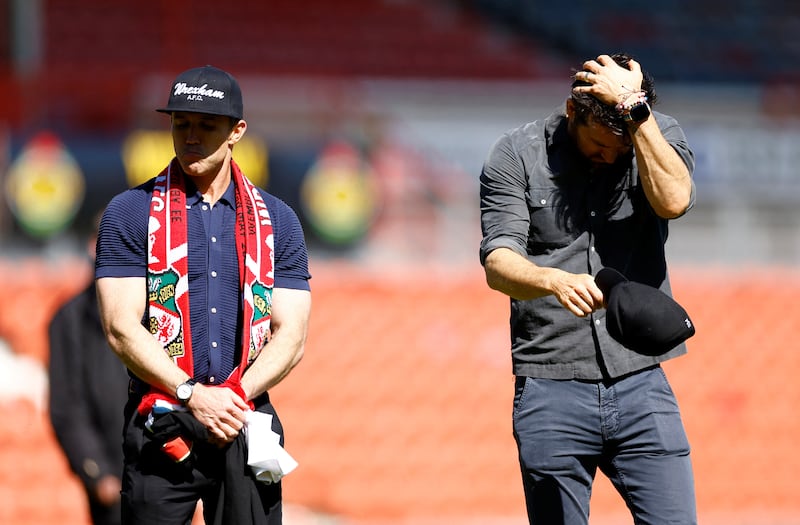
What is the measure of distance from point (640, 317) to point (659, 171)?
48 cm

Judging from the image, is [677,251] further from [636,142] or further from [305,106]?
[636,142]

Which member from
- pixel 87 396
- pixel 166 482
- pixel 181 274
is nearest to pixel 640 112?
pixel 181 274

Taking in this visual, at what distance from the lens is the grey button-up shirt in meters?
3.98

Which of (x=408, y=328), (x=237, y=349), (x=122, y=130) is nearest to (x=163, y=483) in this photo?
(x=237, y=349)

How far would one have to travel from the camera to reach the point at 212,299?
3.81 m

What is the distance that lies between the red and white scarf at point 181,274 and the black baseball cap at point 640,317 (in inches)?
42.2

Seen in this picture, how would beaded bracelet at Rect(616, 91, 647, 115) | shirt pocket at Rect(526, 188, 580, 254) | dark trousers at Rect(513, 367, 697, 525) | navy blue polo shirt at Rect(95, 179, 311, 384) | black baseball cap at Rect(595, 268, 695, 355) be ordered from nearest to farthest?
black baseball cap at Rect(595, 268, 695, 355) → beaded bracelet at Rect(616, 91, 647, 115) → navy blue polo shirt at Rect(95, 179, 311, 384) → dark trousers at Rect(513, 367, 697, 525) → shirt pocket at Rect(526, 188, 580, 254)

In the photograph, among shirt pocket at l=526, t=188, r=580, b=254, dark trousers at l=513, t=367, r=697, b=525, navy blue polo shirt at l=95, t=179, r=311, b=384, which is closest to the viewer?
navy blue polo shirt at l=95, t=179, r=311, b=384

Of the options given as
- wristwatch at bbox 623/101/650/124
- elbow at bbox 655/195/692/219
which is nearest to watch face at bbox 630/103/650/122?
wristwatch at bbox 623/101/650/124

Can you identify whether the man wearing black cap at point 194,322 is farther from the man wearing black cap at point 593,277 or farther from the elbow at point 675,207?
the elbow at point 675,207

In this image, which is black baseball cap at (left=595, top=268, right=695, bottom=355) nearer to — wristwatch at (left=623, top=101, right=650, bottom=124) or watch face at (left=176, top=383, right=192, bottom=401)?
wristwatch at (left=623, top=101, right=650, bottom=124)

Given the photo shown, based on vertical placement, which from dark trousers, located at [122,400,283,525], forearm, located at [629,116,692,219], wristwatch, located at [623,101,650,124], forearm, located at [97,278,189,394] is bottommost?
dark trousers, located at [122,400,283,525]

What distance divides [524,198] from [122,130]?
6.87 metres

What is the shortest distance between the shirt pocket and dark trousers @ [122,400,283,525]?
1239 millimetres
